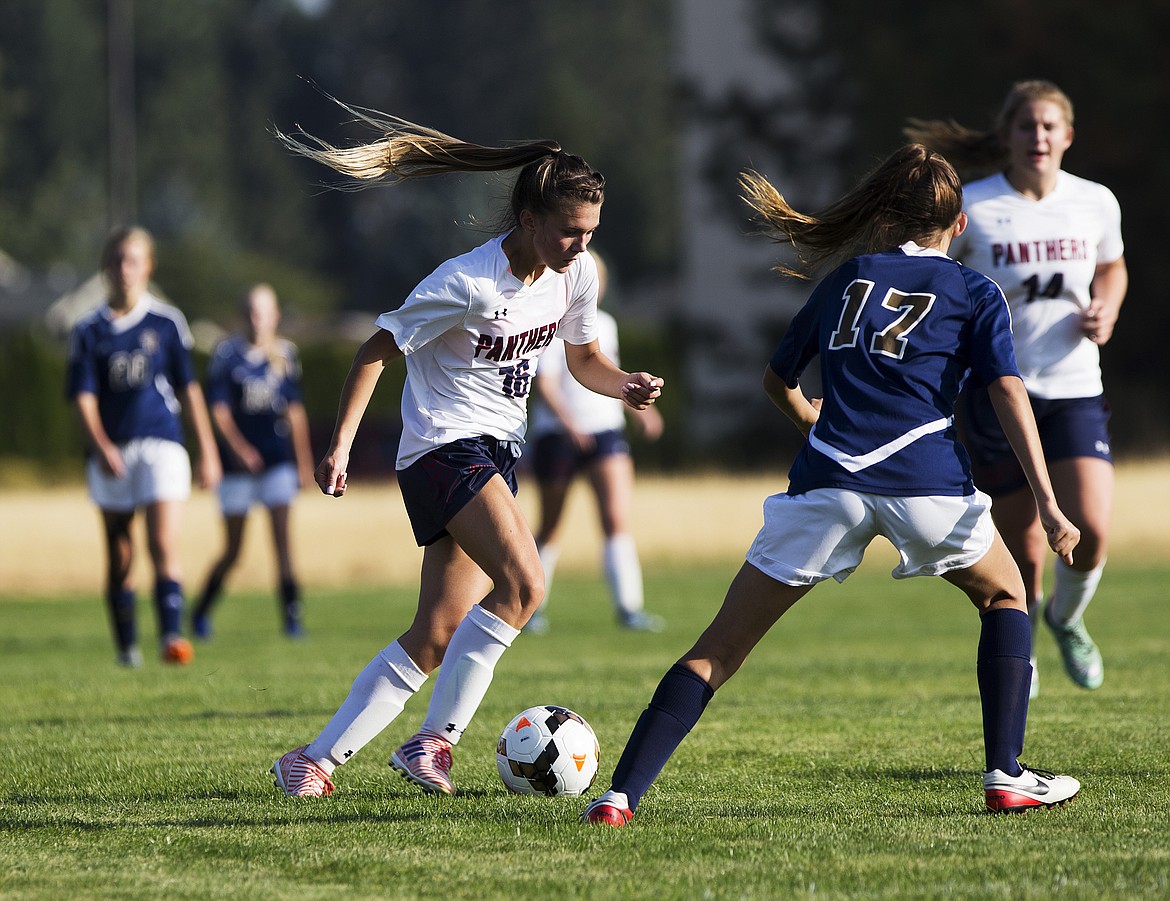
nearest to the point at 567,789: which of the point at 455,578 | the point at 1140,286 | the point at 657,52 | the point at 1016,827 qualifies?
the point at 455,578

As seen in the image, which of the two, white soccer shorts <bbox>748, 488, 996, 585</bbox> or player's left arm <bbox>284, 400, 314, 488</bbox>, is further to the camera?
player's left arm <bbox>284, 400, 314, 488</bbox>

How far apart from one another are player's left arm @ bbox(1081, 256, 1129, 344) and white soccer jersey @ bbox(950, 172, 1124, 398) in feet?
0.23

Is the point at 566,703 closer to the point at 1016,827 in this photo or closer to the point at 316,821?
the point at 316,821

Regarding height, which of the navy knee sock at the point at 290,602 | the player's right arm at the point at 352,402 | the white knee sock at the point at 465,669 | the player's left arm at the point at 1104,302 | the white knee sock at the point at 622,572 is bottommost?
the navy knee sock at the point at 290,602

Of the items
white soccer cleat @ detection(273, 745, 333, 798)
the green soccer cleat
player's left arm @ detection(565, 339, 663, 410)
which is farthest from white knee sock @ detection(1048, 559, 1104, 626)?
white soccer cleat @ detection(273, 745, 333, 798)

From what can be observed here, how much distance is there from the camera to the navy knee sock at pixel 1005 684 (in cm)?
449

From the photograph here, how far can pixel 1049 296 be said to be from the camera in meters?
6.55

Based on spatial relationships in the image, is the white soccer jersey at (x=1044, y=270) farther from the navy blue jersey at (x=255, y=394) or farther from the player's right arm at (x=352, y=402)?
the navy blue jersey at (x=255, y=394)

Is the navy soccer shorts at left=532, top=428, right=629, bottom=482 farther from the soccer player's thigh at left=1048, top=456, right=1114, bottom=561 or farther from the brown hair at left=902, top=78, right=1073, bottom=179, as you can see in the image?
the soccer player's thigh at left=1048, top=456, right=1114, bottom=561

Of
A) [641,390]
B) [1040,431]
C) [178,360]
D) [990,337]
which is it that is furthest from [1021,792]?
[178,360]

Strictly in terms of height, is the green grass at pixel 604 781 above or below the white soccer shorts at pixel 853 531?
below

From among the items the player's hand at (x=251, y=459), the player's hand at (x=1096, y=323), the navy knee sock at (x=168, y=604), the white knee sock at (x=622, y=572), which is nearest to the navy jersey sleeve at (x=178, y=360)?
the navy knee sock at (x=168, y=604)

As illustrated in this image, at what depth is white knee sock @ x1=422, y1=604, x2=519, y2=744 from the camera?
4922 millimetres

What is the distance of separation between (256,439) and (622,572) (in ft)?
9.24
